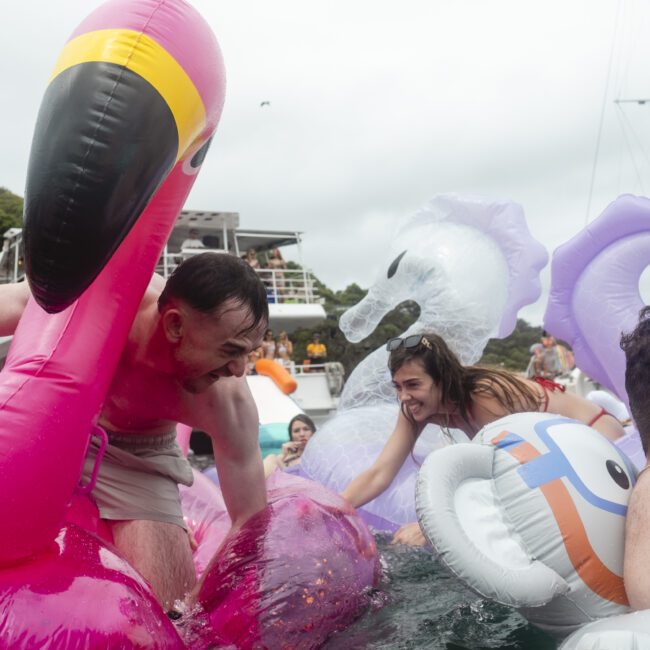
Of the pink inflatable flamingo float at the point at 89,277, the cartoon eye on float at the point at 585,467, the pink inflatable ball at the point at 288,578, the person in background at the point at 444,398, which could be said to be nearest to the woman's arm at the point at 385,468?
the person in background at the point at 444,398

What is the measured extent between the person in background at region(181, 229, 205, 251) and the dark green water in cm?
1275

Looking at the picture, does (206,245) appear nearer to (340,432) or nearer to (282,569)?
(340,432)

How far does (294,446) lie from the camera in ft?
19.7

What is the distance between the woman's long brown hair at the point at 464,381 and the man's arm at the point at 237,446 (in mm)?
1066

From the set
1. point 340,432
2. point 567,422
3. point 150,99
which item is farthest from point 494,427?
point 340,432

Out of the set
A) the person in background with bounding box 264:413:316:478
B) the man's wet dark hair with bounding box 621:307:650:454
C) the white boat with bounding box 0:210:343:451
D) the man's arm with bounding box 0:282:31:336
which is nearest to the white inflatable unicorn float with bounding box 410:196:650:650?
the man's wet dark hair with bounding box 621:307:650:454

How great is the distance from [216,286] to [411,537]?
6.25ft

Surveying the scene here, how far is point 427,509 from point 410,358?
1.40 metres

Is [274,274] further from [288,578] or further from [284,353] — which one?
[288,578]

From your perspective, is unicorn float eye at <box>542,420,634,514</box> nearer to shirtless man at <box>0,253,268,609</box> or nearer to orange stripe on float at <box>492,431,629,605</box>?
orange stripe on float at <box>492,431,629,605</box>

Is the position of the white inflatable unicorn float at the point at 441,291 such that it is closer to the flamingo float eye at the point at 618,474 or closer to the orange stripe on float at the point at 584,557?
the flamingo float eye at the point at 618,474

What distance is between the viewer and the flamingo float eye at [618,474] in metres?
2.00

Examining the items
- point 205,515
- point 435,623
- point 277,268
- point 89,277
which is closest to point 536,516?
point 435,623

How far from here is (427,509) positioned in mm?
1858
